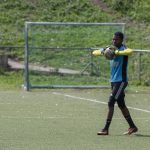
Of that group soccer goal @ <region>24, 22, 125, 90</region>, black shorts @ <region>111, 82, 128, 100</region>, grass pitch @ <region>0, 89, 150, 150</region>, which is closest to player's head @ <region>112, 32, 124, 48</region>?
black shorts @ <region>111, 82, 128, 100</region>

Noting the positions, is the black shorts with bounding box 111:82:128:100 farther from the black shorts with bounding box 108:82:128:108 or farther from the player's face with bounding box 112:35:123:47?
the player's face with bounding box 112:35:123:47

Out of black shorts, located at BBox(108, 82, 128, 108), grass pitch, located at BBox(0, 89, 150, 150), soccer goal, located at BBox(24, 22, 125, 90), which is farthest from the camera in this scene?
soccer goal, located at BBox(24, 22, 125, 90)

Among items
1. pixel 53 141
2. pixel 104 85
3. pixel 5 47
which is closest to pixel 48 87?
pixel 104 85

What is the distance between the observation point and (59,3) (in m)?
33.7

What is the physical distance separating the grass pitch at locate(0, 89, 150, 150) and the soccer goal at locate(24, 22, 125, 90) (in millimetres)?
1249

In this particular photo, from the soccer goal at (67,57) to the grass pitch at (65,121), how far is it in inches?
49.2

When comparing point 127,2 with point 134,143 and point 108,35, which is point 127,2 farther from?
point 134,143

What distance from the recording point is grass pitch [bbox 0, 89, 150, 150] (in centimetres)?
1224

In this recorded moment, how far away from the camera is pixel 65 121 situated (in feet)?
50.9

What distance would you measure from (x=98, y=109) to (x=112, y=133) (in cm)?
434

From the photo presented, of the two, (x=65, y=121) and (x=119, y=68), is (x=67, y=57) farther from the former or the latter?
(x=119, y=68)

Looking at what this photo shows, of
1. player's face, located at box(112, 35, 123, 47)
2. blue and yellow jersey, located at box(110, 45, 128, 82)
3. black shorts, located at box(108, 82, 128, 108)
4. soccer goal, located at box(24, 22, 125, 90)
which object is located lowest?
soccer goal, located at box(24, 22, 125, 90)

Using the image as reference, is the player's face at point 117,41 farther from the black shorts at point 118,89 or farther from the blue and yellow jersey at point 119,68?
the black shorts at point 118,89

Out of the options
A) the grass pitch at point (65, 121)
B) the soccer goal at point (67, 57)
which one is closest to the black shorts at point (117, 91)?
the grass pitch at point (65, 121)
